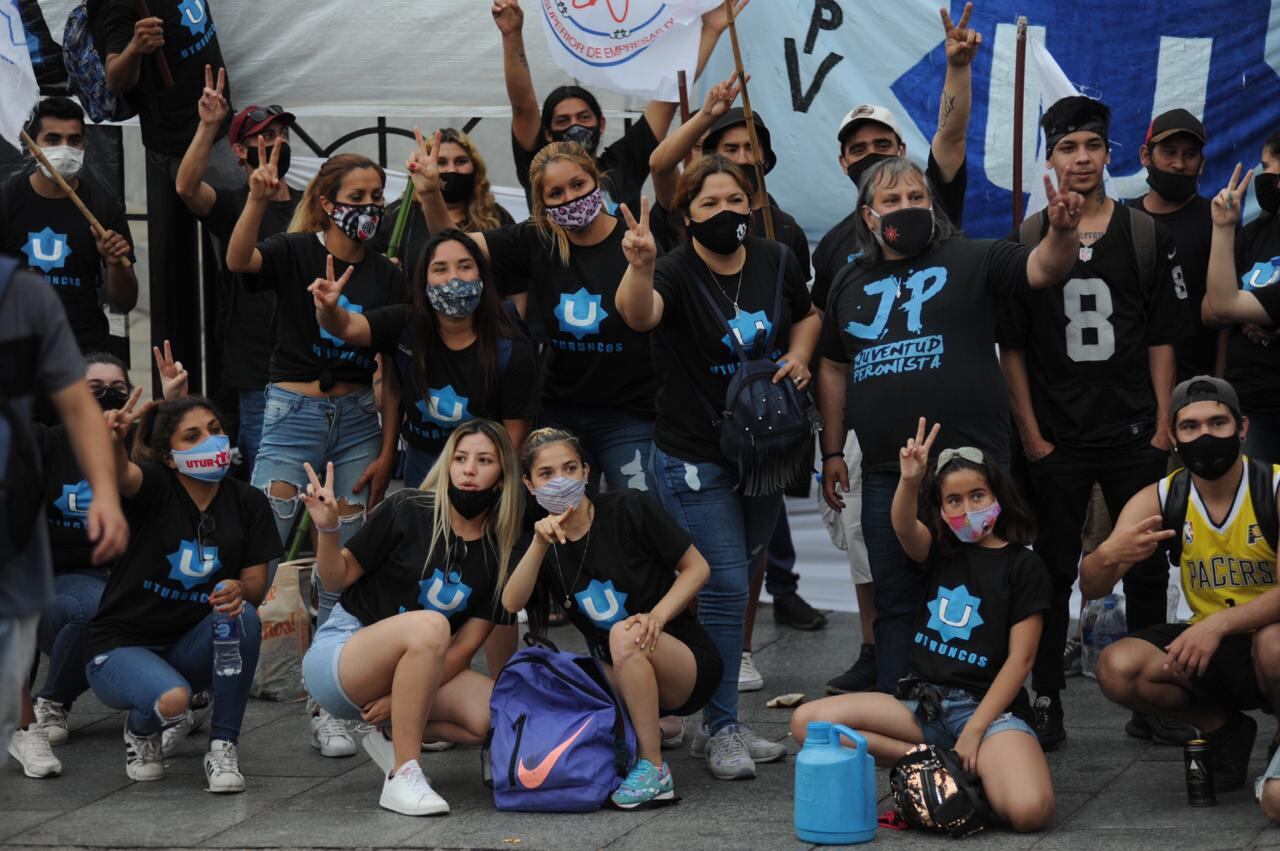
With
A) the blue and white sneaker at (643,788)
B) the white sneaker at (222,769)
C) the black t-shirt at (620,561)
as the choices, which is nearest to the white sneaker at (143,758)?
the white sneaker at (222,769)

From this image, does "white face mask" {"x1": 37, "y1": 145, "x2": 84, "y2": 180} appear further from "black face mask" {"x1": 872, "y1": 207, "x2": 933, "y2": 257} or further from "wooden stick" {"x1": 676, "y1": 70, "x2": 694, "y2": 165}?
"black face mask" {"x1": 872, "y1": 207, "x2": 933, "y2": 257}

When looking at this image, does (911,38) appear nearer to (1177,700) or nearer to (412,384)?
(412,384)

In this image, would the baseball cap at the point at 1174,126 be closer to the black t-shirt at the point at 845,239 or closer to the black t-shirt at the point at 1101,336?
the black t-shirt at the point at 1101,336

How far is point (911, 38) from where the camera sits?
7.50 metres

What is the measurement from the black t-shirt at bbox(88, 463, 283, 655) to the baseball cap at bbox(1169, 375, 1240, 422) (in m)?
2.94

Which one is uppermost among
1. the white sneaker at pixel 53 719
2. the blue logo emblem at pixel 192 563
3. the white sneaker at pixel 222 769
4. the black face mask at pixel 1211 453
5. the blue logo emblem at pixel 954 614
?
the black face mask at pixel 1211 453

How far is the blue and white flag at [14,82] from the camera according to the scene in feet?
21.6

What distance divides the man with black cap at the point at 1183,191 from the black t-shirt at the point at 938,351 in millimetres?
1083

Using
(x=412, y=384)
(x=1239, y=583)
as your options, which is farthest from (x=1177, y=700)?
(x=412, y=384)

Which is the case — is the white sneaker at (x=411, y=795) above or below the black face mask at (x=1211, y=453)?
below

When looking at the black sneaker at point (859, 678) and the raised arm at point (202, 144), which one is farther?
the raised arm at point (202, 144)

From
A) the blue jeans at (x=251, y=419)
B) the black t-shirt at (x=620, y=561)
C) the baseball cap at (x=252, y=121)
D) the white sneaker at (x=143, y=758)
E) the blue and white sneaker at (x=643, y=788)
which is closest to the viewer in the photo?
the blue and white sneaker at (x=643, y=788)

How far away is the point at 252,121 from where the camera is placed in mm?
6730

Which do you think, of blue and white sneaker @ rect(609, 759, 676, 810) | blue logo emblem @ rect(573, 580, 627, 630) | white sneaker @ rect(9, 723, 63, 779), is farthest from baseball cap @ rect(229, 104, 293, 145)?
blue and white sneaker @ rect(609, 759, 676, 810)
